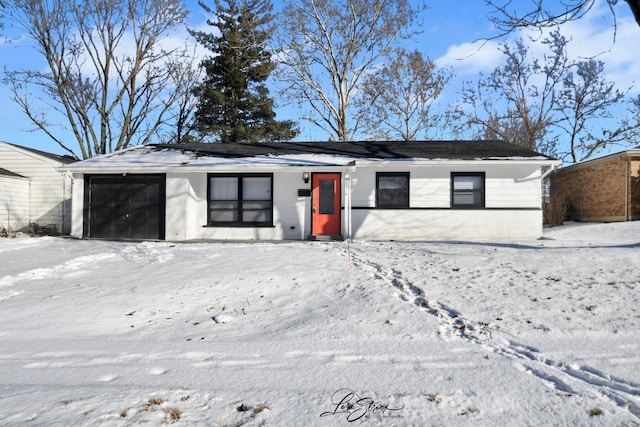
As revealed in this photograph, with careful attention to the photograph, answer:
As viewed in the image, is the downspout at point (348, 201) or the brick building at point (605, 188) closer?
the downspout at point (348, 201)

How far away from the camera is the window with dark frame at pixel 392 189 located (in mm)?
13469

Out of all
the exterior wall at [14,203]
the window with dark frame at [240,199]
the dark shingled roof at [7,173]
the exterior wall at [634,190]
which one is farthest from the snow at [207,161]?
the exterior wall at [634,190]

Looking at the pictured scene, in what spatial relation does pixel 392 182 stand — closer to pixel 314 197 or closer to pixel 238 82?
pixel 314 197

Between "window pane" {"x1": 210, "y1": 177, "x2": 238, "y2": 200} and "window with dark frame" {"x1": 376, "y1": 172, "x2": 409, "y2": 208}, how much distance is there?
4.84 meters

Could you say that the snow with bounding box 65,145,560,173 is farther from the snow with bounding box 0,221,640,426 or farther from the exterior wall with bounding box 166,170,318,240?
the snow with bounding box 0,221,640,426

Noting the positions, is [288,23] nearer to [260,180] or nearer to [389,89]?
[389,89]

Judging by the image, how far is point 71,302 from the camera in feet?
20.6

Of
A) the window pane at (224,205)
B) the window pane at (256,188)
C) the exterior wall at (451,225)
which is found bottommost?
the exterior wall at (451,225)

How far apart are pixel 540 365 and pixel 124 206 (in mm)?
13260

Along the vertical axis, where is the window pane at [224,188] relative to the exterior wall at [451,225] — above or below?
above

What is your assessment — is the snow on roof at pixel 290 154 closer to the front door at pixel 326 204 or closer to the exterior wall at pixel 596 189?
the front door at pixel 326 204

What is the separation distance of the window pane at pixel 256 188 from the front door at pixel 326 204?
1.57 m

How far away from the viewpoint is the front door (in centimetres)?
1349

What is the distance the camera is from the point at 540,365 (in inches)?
143
